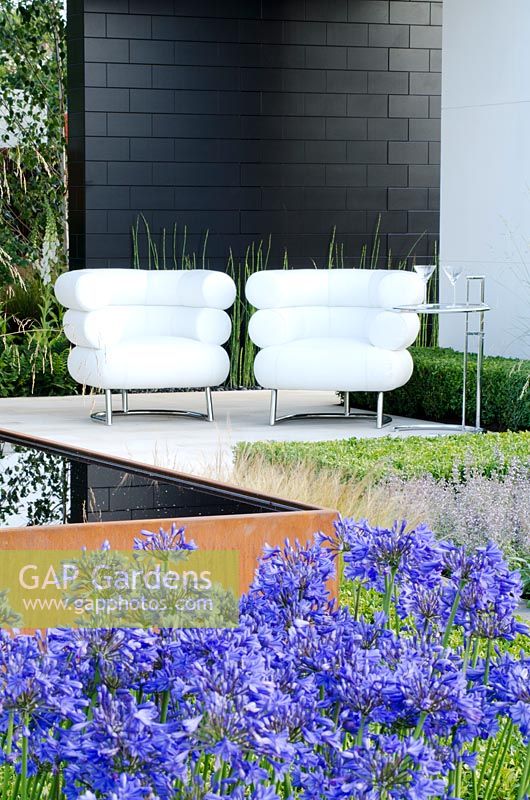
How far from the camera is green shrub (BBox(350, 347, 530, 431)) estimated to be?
7059 millimetres

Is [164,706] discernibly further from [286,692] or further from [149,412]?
[149,412]

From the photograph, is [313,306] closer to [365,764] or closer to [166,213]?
[166,213]

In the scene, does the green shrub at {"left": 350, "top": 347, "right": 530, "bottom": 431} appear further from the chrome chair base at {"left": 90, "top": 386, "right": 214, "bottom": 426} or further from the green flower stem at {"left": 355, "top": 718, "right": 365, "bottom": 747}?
the green flower stem at {"left": 355, "top": 718, "right": 365, "bottom": 747}

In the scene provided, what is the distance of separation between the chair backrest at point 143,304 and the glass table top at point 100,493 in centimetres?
430

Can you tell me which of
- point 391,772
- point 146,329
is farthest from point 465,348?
point 391,772

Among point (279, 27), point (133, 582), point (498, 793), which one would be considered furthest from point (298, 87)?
point (133, 582)

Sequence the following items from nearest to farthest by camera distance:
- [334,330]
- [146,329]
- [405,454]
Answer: [405,454] → [334,330] → [146,329]

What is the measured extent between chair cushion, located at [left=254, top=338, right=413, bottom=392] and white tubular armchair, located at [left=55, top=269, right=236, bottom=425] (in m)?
0.41

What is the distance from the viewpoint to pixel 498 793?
2086 millimetres

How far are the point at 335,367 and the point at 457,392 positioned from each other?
77 cm

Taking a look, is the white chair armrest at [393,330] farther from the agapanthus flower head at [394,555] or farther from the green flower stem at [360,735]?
the green flower stem at [360,735]

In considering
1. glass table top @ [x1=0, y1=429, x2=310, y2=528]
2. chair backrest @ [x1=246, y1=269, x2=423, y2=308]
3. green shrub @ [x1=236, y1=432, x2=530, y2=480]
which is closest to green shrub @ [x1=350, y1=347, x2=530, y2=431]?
chair backrest @ [x1=246, y1=269, x2=423, y2=308]

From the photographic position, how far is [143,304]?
7770 millimetres

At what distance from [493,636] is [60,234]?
30.4 feet
